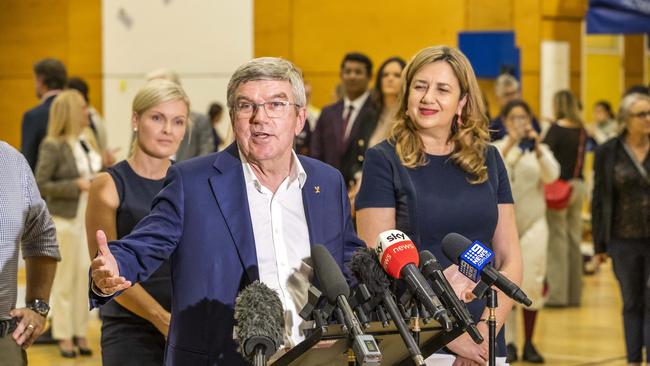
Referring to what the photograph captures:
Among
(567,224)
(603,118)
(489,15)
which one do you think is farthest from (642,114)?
(603,118)

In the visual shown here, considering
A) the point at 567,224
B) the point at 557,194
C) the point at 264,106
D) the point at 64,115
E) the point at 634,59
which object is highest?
the point at 634,59

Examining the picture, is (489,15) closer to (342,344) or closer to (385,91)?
(385,91)

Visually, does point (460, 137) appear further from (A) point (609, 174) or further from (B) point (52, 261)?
(A) point (609, 174)

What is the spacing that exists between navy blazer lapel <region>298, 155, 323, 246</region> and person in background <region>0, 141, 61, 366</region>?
94 cm

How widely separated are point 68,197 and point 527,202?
334 centimetres

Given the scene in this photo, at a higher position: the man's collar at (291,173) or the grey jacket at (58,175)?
the man's collar at (291,173)

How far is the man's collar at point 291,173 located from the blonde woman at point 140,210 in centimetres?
108

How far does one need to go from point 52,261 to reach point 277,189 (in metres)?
0.98

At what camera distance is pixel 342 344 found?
2.84 m

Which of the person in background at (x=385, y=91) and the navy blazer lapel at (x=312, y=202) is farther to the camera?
the person in background at (x=385, y=91)

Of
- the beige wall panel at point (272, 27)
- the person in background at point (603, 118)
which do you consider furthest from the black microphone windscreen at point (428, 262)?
the person in background at point (603, 118)

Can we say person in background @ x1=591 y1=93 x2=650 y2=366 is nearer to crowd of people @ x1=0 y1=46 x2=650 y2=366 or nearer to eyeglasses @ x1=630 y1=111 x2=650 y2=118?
eyeglasses @ x1=630 y1=111 x2=650 y2=118

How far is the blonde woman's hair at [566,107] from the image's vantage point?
447 inches

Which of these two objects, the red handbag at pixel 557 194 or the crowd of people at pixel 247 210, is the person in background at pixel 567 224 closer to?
the red handbag at pixel 557 194
